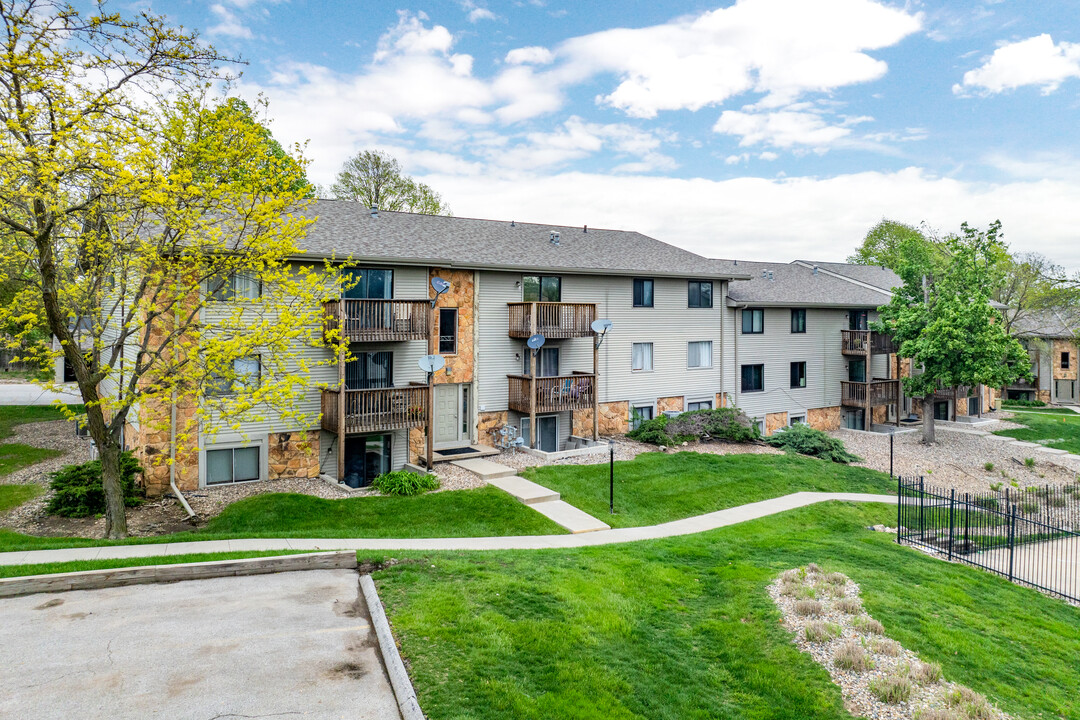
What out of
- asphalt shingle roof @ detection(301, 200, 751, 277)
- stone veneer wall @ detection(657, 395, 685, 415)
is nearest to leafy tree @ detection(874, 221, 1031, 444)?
asphalt shingle roof @ detection(301, 200, 751, 277)

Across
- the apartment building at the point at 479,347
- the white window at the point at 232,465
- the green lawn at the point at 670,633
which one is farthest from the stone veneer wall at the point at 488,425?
the green lawn at the point at 670,633

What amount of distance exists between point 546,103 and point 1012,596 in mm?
22336

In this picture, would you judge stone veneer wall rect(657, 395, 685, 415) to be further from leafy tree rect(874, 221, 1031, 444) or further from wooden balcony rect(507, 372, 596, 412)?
leafy tree rect(874, 221, 1031, 444)

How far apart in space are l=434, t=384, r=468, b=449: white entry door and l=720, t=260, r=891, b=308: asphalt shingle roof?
1414 cm

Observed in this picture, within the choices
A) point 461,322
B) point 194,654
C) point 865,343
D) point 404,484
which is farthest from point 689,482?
point 865,343

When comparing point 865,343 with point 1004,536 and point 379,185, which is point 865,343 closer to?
point 1004,536

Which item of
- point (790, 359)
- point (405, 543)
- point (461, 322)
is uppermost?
point (461, 322)

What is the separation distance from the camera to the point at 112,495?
12.8 meters

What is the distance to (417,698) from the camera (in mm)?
6465

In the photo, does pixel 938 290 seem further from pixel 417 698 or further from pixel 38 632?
pixel 38 632

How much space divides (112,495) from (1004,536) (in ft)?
72.8

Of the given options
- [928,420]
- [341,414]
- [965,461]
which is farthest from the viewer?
[928,420]

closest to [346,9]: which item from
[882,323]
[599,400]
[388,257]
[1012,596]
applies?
[388,257]

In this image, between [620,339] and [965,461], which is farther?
[965,461]
